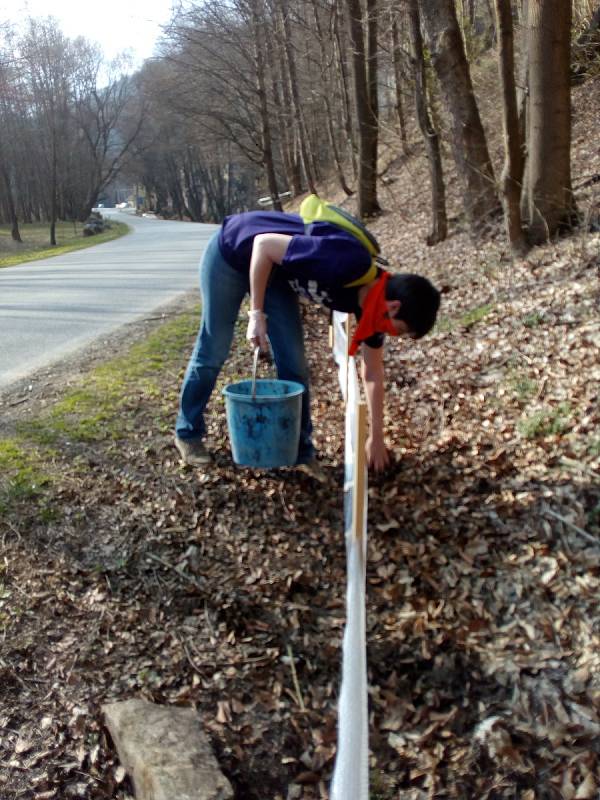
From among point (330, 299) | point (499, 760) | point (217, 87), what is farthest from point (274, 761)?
point (217, 87)

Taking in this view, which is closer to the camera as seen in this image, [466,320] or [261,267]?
[261,267]

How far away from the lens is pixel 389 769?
2.74 metres

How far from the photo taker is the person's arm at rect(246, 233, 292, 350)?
10.7ft

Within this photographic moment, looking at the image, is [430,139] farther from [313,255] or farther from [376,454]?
[313,255]

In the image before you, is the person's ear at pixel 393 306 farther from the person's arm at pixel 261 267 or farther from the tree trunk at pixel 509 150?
the tree trunk at pixel 509 150

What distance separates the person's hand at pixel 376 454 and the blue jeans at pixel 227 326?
392mm

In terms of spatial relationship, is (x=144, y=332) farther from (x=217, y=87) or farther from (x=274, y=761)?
(x=217, y=87)

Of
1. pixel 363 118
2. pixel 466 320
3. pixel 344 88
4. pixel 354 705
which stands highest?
pixel 344 88

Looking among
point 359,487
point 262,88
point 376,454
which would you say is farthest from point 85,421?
point 262,88

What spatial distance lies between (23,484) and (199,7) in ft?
63.2

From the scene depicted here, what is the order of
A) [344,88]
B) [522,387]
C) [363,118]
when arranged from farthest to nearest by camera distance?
[344,88] < [363,118] < [522,387]

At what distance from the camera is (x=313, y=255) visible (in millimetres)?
3195

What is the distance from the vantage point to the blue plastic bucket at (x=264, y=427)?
356cm

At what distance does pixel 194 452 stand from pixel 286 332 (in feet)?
3.10
